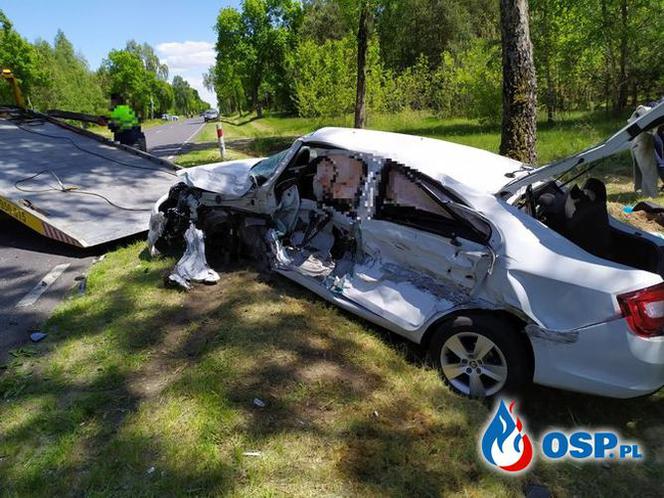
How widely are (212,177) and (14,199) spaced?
2.88m

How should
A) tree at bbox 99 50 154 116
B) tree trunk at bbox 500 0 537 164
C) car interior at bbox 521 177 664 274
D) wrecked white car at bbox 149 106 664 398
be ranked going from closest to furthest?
1. wrecked white car at bbox 149 106 664 398
2. car interior at bbox 521 177 664 274
3. tree trunk at bbox 500 0 537 164
4. tree at bbox 99 50 154 116

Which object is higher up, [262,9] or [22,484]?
[262,9]

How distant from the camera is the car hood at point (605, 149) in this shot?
2.61m

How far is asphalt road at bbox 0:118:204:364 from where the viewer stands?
4.29 metres

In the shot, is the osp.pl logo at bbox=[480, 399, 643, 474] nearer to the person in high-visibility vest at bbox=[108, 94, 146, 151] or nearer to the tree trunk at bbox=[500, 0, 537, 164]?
the tree trunk at bbox=[500, 0, 537, 164]

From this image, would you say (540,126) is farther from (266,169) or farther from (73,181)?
(73,181)

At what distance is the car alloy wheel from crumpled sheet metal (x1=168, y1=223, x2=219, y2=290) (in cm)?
255

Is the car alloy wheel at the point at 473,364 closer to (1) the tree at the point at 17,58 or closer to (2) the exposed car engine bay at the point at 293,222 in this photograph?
(2) the exposed car engine bay at the point at 293,222

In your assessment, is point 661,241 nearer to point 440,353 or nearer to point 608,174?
point 440,353

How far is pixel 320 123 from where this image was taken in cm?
1888

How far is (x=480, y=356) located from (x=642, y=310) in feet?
3.16

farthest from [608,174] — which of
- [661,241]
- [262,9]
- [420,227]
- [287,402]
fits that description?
[262,9]

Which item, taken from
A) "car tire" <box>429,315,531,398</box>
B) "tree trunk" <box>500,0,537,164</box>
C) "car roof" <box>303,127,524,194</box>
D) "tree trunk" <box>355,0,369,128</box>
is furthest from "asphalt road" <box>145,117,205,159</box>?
"car tire" <box>429,315,531,398</box>

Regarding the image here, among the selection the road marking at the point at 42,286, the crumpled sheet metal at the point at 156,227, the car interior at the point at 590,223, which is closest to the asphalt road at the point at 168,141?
the road marking at the point at 42,286
